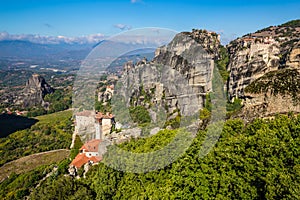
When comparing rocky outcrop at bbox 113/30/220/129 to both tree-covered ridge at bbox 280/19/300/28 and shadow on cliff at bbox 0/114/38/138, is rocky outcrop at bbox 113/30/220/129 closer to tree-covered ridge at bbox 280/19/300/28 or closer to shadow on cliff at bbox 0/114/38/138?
shadow on cliff at bbox 0/114/38/138

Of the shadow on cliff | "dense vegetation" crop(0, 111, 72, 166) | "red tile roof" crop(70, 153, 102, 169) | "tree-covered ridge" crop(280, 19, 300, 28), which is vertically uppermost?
"tree-covered ridge" crop(280, 19, 300, 28)

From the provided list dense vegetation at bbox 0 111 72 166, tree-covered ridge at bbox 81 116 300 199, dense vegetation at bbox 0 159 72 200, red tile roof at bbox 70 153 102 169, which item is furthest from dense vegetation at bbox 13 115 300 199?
dense vegetation at bbox 0 111 72 166

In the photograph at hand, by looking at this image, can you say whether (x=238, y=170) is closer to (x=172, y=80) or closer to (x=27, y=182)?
(x=27, y=182)

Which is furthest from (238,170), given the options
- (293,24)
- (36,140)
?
(293,24)

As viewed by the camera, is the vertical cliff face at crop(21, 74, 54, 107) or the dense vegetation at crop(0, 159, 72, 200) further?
the vertical cliff face at crop(21, 74, 54, 107)

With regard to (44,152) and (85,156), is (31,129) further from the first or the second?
(85,156)

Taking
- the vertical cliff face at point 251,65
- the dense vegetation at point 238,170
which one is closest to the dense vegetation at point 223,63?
the vertical cliff face at point 251,65

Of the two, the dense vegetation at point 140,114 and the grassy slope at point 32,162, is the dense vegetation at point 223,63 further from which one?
the grassy slope at point 32,162

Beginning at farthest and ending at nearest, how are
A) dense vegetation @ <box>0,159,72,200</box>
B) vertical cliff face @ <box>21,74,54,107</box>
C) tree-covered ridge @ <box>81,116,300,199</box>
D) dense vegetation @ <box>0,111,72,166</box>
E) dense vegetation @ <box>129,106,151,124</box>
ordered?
vertical cliff face @ <box>21,74,54,107</box> → dense vegetation @ <box>0,111,72,166</box> → dense vegetation @ <box>129,106,151,124</box> → dense vegetation @ <box>0,159,72,200</box> → tree-covered ridge @ <box>81,116,300,199</box>

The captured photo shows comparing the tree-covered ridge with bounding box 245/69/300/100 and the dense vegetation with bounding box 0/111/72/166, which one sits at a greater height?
the tree-covered ridge with bounding box 245/69/300/100
